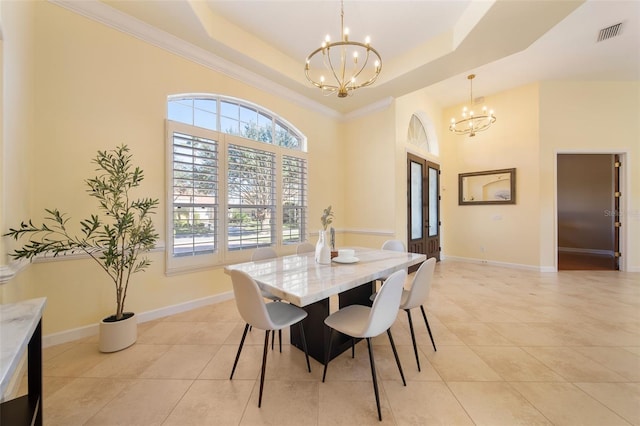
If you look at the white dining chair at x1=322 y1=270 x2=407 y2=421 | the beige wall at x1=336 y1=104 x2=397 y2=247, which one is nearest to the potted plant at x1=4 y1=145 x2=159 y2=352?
the white dining chair at x1=322 y1=270 x2=407 y2=421

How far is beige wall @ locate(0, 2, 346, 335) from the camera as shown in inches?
73.9

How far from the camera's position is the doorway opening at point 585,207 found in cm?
617

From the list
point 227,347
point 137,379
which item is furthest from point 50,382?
point 227,347

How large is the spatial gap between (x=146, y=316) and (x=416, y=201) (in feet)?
15.8

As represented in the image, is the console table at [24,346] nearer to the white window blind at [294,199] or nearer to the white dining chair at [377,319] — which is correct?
the white dining chair at [377,319]

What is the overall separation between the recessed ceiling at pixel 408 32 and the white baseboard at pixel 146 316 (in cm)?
318

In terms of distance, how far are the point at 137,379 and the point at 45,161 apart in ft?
7.00

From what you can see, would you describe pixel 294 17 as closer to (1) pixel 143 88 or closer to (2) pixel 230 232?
(1) pixel 143 88

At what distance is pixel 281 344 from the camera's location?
7.38 ft

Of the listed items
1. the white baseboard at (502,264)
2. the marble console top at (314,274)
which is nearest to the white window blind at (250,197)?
the marble console top at (314,274)

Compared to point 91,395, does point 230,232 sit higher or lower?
higher

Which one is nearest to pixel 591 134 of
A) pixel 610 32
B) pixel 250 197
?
pixel 610 32

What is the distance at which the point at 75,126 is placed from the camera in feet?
7.57

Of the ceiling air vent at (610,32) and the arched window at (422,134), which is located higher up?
the ceiling air vent at (610,32)
